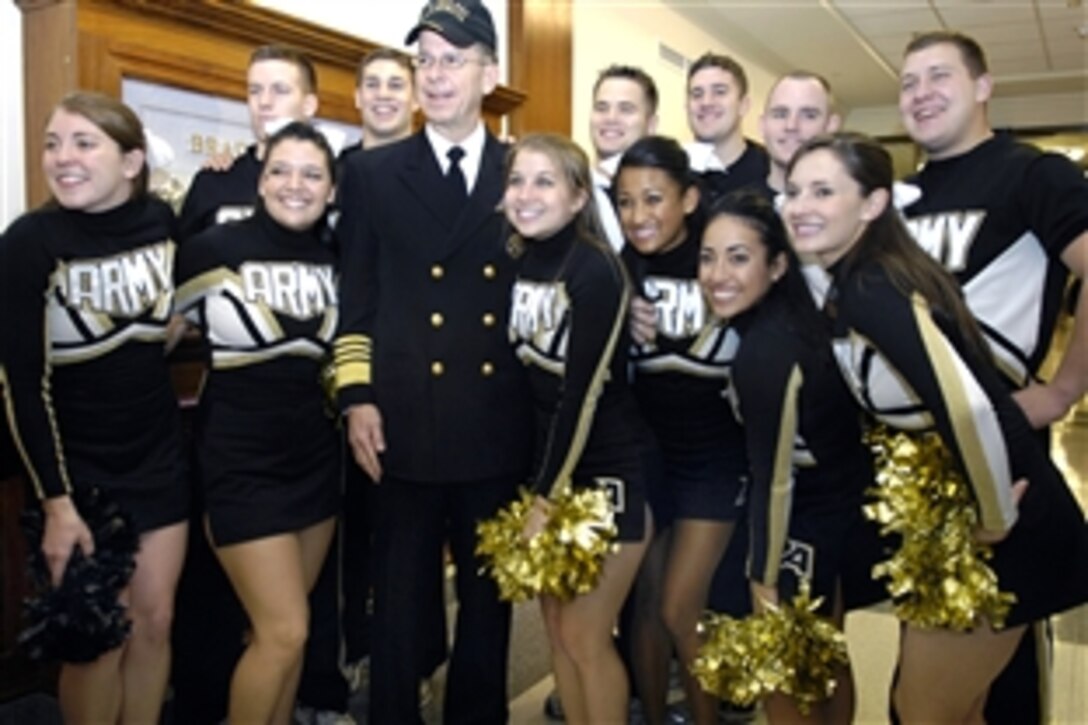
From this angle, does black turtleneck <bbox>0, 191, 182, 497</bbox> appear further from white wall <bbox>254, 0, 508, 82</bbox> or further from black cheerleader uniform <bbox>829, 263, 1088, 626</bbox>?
white wall <bbox>254, 0, 508, 82</bbox>

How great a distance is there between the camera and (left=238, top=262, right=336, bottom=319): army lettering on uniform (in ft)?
7.13

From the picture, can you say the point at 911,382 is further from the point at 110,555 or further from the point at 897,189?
the point at 110,555

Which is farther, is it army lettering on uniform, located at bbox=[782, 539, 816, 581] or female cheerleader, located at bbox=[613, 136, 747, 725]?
female cheerleader, located at bbox=[613, 136, 747, 725]

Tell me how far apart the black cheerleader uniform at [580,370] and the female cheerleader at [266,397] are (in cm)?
51

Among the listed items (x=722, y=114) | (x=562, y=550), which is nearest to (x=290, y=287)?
(x=562, y=550)

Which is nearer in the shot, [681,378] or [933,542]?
[933,542]

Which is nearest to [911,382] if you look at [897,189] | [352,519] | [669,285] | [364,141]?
[897,189]

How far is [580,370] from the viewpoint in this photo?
204cm

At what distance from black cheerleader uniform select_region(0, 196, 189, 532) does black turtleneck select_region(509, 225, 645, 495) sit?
0.82m

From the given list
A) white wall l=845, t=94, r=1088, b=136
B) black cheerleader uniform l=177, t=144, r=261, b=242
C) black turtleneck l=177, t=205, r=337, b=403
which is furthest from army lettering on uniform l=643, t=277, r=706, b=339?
white wall l=845, t=94, r=1088, b=136

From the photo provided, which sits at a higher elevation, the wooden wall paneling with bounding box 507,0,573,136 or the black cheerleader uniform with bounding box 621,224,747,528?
the wooden wall paneling with bounding box 507,0,573,136

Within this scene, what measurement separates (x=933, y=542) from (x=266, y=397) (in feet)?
4.76

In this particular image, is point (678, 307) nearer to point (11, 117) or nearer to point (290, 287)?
point (290, 287)

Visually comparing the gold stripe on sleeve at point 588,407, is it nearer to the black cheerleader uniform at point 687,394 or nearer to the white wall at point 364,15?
the black cheerleader uniform at point 687,394
